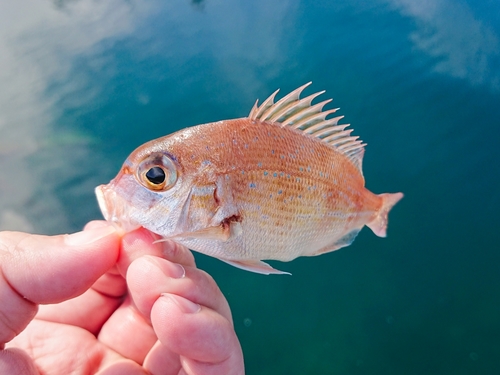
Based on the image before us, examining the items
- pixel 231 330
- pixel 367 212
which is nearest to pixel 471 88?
pixel 367 212

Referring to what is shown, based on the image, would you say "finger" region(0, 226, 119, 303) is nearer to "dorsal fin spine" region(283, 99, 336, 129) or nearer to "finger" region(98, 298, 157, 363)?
"finger" region(98, 298, 157, 363)

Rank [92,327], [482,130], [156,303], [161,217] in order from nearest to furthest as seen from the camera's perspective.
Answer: [161,217], [156,303], [92,327], [482,130]

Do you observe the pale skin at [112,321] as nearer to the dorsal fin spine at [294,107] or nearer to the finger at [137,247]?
the finger at [137,247]

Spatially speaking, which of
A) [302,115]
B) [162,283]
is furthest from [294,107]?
[162,283]

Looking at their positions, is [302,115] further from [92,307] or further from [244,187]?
[92,307]

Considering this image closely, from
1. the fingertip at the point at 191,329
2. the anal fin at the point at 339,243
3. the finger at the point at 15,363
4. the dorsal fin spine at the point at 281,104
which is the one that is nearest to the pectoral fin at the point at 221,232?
the fingertip at the point at 191,329

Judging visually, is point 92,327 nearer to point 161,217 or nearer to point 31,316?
point 31,316
